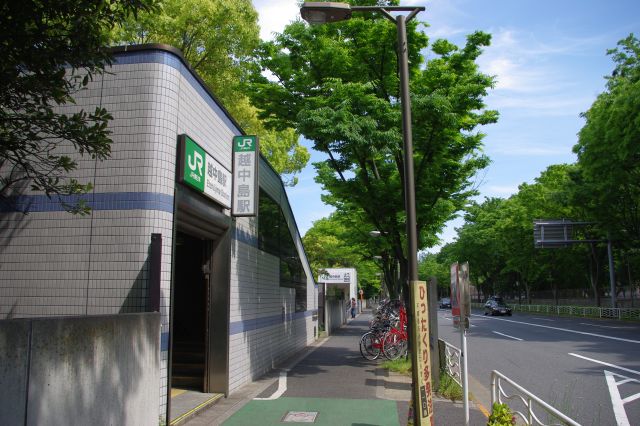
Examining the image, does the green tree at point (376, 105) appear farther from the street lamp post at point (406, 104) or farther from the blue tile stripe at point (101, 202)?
the blue tile stripe at point (101, 202)

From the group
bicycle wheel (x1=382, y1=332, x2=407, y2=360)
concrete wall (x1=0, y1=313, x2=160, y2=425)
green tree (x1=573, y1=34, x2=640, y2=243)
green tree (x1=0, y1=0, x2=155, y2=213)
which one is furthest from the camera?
green tree (x1=573, y1=34, x2=640, y2=243)

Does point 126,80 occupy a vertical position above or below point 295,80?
below

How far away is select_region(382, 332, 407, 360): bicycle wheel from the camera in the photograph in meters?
13.9

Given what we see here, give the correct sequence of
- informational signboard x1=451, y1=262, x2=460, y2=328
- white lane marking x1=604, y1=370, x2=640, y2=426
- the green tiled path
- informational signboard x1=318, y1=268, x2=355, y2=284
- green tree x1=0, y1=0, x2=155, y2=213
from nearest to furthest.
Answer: green tree x1=0, y1=0, x2=155, y2=213 → informational signboard x1=451, y1=262, x2=460, y2=328 → the green tiled path → white lane marking x1=604, y1=370, x2=640, y2=426 → informational signboard x1=318, y1=268, x2=355, y2=284

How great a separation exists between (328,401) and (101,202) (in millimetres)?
5094

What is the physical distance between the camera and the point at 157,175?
6.72 metres

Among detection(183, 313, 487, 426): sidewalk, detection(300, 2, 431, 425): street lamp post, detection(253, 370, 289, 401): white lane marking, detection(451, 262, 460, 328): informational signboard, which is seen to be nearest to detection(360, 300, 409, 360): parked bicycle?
detection(183, 313, 487, 426): sidewalk

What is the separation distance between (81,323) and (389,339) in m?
10.8

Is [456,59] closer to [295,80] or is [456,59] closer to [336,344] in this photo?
[295,80]

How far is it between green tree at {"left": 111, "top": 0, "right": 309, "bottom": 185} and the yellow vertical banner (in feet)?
34.9

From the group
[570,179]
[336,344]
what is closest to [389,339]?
[336,344]

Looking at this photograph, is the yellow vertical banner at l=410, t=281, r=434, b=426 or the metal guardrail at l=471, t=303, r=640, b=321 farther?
the metal guardrail at l=471, t=303, r=640, b=321

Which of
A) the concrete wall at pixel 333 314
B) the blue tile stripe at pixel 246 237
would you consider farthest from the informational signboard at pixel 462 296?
the concrete wall at pixel 333 314

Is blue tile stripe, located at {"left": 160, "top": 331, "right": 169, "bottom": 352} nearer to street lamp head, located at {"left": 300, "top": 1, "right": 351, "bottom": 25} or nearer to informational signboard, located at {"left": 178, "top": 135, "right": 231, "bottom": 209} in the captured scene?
informational signboard, located at {"left": 178, "top": 135, "right": 231, "bottom": 209}
